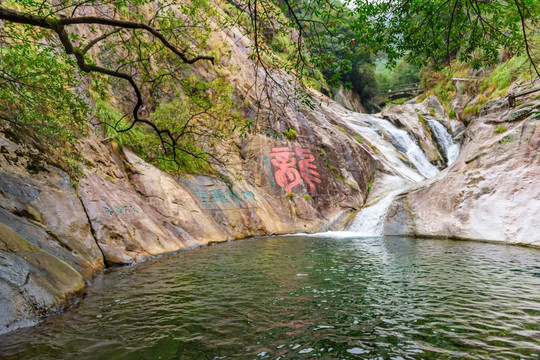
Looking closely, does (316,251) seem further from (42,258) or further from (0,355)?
(0,355)

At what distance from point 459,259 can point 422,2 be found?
7022mm

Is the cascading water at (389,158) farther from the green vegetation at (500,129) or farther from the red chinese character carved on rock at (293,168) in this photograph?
the green vegetation at (500,129)

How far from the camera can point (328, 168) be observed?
19656 millimetres

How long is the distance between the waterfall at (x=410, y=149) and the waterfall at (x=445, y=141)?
183cm

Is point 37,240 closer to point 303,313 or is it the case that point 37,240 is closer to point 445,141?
point 303,313

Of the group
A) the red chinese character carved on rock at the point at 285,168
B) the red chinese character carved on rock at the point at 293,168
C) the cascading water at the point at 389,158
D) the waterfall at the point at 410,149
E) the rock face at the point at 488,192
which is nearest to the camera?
the rock face at the point at 488,192

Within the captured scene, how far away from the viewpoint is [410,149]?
25500 millimetres

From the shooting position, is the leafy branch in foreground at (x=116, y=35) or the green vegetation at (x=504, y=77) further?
the green vegetation at (x=504, y=77)

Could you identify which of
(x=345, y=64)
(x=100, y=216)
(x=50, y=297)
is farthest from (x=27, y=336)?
(x=345, y=64)

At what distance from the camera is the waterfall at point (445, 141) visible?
80.0 ft

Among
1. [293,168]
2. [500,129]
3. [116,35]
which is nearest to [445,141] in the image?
[500,129]

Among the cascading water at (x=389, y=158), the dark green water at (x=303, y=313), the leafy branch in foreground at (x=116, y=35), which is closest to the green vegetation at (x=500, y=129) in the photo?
the cascading water at (x=389, y=158)

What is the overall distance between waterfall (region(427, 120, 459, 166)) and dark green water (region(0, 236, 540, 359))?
720 inches

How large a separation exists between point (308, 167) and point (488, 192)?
31.8 feet
